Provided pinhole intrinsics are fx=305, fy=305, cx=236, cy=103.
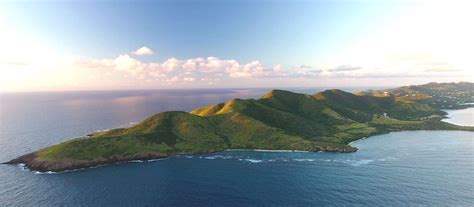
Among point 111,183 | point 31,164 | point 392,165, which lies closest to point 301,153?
point 392,165

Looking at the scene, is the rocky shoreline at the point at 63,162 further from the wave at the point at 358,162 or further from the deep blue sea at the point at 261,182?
the wave at the point at 358,162

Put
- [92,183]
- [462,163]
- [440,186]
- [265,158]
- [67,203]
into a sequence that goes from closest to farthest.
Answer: [67,203]
[440,186]
[92,183]
[462,163]
[265,158]

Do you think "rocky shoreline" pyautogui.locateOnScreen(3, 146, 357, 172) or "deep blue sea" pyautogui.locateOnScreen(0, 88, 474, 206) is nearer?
"deep blue sea" pyautogui.locateOnScreen(0, 88, 474, 206)

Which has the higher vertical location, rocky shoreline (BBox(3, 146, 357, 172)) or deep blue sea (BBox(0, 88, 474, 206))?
rocky shoreline (BBox(3, 146, 357, 172))

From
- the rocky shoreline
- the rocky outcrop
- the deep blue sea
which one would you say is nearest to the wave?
the deep blue sea

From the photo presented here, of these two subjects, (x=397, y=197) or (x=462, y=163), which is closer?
(x=397, y=197)

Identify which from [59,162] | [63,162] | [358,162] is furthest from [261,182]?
[59,162]

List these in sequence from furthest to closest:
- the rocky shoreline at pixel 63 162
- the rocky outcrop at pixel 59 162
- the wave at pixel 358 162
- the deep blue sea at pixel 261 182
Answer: the wave at pixel 358 162 → the rocky shoreline at pixel 63 162 → the rocky outcrop at pixel 59 162 → the deep blue sea at pixel 261 182

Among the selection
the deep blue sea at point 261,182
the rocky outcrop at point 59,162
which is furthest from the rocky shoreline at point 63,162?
the deep blue sea at point 261,182

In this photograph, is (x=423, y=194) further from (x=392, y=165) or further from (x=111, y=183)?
(x=111, y=183)

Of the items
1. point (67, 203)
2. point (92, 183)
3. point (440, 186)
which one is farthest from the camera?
point (92, 183)

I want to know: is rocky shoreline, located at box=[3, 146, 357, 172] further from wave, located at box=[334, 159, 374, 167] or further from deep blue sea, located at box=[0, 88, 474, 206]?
wave, located at box=[334, 159, 374, 167]
